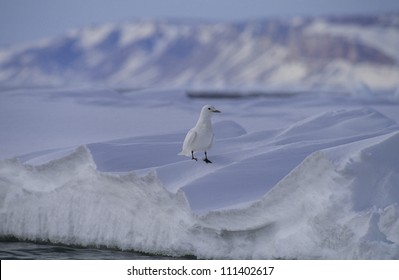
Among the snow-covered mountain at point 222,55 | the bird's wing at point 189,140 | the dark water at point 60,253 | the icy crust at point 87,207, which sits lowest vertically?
the dark water at point 60,253

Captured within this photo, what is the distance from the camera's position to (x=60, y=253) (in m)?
5.69

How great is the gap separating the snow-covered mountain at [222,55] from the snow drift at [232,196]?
3.26 metres

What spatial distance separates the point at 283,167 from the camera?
5.71 metres

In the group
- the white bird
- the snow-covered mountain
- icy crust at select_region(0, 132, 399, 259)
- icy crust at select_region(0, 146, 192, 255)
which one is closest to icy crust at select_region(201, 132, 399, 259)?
icy crust at select_region(0, 132, 399, 259)

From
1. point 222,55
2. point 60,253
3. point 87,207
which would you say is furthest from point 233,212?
point 222,55

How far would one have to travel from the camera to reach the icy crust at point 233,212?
498 cm

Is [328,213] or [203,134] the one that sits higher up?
[203,134]

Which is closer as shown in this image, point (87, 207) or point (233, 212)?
point (233, 212)

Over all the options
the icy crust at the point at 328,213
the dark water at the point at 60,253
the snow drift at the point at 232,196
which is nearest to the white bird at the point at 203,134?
the snow drift at the point at 232,196

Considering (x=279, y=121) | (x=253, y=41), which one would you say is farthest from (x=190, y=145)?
(x=253, y=41)

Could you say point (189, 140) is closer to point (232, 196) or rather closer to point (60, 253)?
point (232, 196)

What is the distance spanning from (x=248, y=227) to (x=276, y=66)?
9.82 meters

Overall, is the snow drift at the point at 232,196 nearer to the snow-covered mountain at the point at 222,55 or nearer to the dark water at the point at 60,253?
the dark water at the point at 60,253

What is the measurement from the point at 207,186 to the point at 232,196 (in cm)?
20
